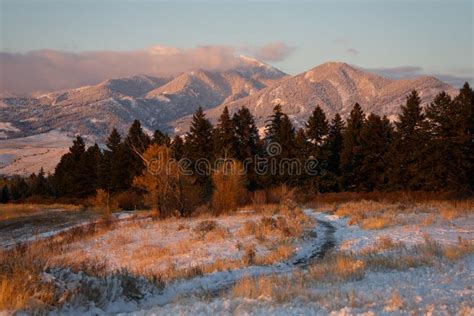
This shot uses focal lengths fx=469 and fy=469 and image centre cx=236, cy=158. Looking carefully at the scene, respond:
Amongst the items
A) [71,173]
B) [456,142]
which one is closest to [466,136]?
[456,142]

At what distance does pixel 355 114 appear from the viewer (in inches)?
2264

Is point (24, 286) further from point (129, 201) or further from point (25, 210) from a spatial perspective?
point (129, 201)

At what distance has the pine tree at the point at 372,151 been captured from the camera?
53719 millimetres

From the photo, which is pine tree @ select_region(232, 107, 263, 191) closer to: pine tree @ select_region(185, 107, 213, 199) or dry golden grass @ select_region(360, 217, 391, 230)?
pine tree @ select_region(185, 107, 213, 199)

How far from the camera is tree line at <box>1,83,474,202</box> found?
46.0 metres

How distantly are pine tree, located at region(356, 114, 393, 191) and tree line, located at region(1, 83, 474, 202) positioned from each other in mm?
111

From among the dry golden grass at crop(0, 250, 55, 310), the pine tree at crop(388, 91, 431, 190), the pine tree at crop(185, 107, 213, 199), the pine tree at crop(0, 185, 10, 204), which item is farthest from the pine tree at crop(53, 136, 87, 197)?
the dry golden grass at crop(0, 250, 55, 310)

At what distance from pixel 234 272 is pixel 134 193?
168ft

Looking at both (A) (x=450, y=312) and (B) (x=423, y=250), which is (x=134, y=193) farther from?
(A) (x=450, y=312)

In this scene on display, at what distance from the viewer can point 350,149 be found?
54469 mm

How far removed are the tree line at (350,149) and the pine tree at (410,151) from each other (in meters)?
0.10

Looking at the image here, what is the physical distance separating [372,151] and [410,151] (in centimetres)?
514

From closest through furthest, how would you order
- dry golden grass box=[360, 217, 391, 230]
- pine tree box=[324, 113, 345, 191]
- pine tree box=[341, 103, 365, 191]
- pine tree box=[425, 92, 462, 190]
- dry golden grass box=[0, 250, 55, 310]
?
dry golden grass box=[0, 250, 55, 310] < dry golden grass box=[360, 217, 391, 230] < pine tree box=[425, 92, 462, 190] < pine tree box=[341, 103, 365, 191] < pine tree box=[324, 113, 345, 191]

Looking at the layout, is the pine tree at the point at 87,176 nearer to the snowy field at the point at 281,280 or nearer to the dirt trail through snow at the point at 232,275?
the snowy field at the point at 281,280
